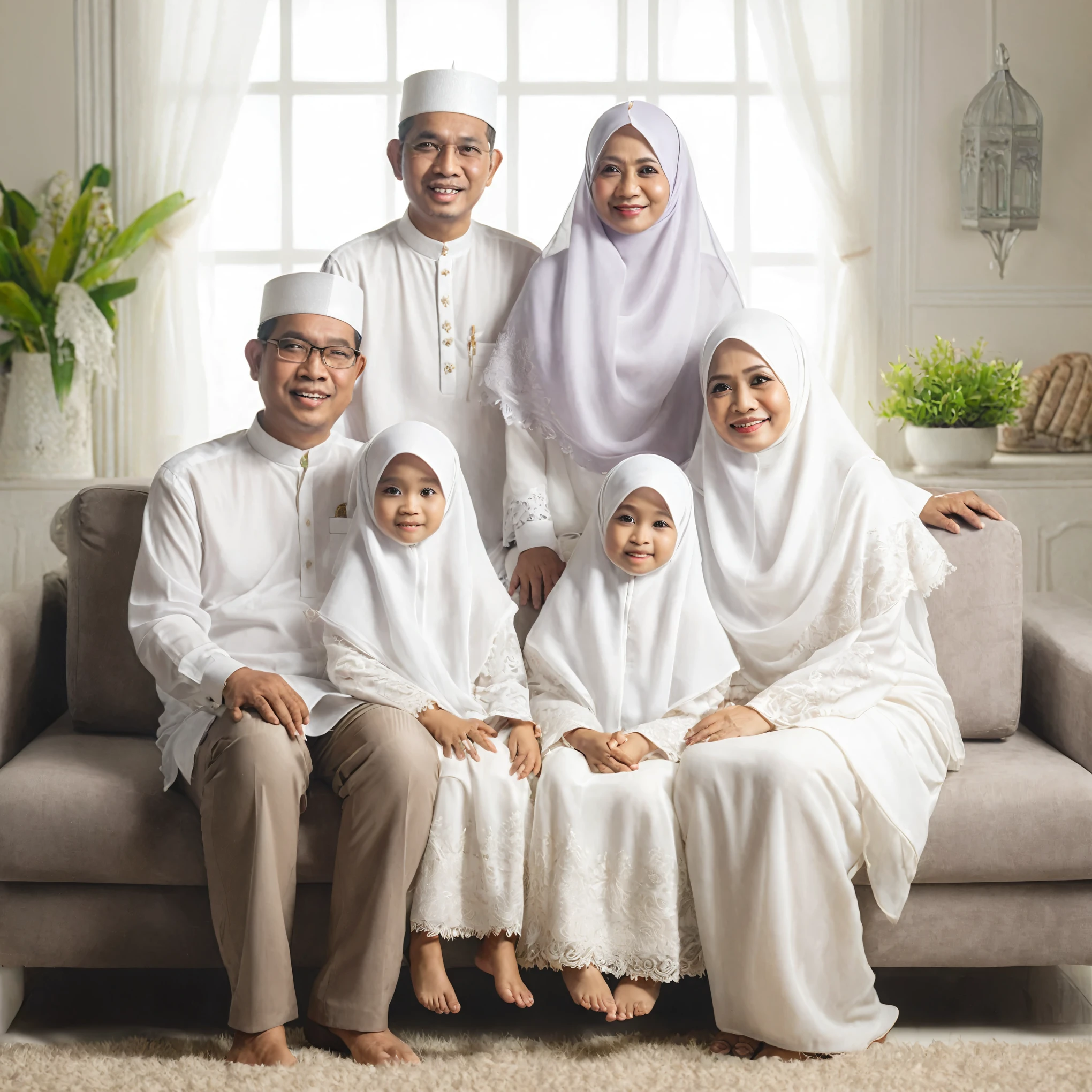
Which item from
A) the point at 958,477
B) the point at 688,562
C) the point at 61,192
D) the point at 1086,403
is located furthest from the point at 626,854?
the point at 61,192

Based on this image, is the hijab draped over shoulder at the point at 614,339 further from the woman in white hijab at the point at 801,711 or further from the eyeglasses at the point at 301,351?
the eyeglasses at the point at 301,351

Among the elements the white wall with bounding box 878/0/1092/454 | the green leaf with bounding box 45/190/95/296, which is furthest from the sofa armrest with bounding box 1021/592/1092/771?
the green leaf with bounding box 45/190/95/296

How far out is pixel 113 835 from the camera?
2.21m

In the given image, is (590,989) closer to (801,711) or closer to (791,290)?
(801,711)

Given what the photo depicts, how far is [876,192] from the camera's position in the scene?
14.9 feet

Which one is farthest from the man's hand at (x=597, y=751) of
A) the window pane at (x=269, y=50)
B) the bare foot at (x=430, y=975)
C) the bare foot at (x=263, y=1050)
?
the window pane at (x=269, y=50)

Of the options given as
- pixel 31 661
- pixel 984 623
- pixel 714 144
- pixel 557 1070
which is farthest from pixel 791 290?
pixel 557 1070

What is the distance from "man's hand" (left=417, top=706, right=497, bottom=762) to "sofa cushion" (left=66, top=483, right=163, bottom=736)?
0.67 m

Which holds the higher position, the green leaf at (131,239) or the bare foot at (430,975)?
the green leaf at (131,239)

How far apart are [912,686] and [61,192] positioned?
3.39 m

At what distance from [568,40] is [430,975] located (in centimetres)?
356

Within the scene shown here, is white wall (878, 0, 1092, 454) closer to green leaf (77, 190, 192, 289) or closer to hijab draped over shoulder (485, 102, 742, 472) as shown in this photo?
hijab draped over shoulder (485, 102, 742, 472)

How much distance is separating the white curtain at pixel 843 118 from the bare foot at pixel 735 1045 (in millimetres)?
2875

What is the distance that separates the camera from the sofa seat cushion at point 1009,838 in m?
2.20
